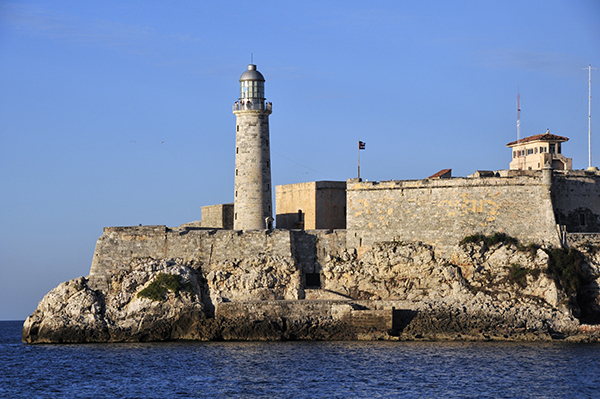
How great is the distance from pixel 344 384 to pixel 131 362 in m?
8.11

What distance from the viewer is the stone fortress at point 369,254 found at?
33312 millimetres

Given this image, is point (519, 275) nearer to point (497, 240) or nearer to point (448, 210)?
point (497, 240)

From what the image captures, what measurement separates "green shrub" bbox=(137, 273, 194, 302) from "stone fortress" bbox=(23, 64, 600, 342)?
0.46 m

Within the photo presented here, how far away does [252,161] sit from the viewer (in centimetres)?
3834

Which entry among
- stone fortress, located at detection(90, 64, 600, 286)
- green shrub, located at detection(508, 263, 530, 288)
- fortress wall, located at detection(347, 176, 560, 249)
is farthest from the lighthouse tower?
green shrub, located at detection(508, 263, 530, 288)

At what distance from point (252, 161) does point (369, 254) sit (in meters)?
6.70

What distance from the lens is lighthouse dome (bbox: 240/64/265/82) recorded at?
38944 mm

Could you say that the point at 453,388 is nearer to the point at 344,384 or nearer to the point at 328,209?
the point at 344,384

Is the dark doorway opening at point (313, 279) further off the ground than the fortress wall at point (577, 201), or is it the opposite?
the fortress wall at point (577, 201)

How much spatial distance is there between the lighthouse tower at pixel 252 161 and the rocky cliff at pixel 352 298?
8.55 ft

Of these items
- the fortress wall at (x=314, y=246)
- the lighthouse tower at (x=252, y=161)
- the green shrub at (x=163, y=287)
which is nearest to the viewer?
the green shrub at (x=163, y=287)

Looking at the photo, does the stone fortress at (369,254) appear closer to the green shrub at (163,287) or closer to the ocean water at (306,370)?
the green shrub at (163,287)

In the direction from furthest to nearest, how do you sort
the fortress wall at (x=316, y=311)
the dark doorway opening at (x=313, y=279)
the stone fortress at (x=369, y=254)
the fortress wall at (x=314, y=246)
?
the dark doorway opening at (x=313, y=279) → the fortress wall at (x=314, y=246) → the stone fortress at (x=369, y=254) → the fortress wall at (x=316, y=311)

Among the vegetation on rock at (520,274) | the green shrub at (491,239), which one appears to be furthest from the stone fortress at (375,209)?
the vegetation on rock at (520,274)
